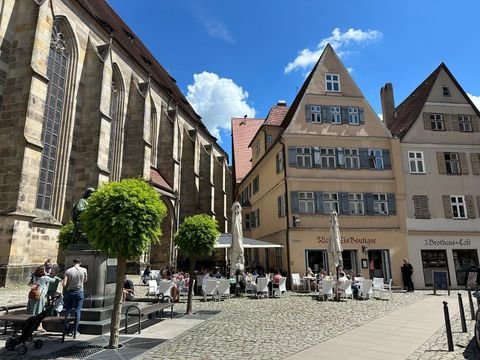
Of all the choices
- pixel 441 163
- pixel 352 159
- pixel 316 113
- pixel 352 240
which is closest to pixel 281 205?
pixel 352 240

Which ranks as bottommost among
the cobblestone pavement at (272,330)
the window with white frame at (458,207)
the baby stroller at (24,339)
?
the cobblestone pavement at (272,330)

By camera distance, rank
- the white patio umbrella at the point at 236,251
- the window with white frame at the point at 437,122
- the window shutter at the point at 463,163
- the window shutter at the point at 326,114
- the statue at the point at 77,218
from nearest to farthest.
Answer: the statue at the point at 77,218 < the white patio umbrella at the point at 236,251 < the window shutter at the point at 326,114 < the window shutter at the point at 463,163 < the window with white frame at the point at 437,122

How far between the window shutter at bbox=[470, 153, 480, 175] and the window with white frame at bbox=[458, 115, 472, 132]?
172cm

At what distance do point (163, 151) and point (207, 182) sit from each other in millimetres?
7270

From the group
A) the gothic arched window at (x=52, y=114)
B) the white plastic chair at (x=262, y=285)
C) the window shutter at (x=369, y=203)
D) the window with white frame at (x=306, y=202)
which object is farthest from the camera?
the window shutter at (x=369, y=203)

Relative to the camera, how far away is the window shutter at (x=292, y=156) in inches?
848

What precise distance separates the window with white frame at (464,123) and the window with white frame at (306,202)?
11.1 metres

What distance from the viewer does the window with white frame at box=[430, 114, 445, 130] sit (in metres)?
23.3

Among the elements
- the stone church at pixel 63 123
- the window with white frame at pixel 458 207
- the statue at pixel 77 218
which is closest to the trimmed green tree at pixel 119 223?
the statue at pixel 77 218

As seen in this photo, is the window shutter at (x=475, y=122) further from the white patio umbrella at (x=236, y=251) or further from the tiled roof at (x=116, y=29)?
the tiled roof at (x=116, y=29)

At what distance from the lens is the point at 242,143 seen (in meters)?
46.6

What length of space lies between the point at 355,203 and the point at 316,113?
592 cm

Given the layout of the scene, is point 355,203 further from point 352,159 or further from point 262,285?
point 262,285

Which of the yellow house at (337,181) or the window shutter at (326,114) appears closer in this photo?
the yellow house at (337,181)
